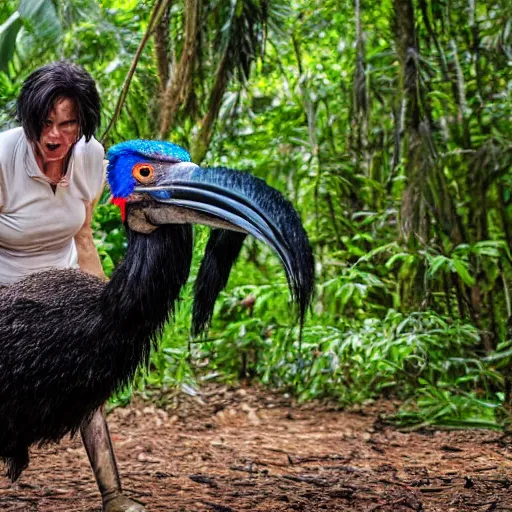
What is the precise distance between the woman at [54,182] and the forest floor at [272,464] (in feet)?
1.62

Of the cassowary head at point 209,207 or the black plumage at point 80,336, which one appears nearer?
the cassowary head at point 209,207

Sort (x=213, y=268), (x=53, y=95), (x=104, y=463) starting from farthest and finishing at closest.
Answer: (x=104, y=463) → (x=213, y=268) → (x=53, y=95)

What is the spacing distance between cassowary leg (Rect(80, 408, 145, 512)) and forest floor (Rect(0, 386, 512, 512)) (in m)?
0.23

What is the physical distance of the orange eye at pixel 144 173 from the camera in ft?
9.30

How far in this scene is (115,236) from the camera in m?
6.25

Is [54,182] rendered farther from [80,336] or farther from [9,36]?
[9,36]

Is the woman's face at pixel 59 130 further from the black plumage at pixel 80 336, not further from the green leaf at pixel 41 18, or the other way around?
the green leaf at pixel 41 18

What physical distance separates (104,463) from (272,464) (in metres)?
1.33

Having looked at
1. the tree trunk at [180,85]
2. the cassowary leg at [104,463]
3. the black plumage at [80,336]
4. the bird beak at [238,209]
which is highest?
the tree trunk at [180,85]

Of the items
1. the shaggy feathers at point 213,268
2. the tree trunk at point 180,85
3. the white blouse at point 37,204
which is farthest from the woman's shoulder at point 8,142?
the tree trunk at point 180,85

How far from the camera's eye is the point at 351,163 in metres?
6.65

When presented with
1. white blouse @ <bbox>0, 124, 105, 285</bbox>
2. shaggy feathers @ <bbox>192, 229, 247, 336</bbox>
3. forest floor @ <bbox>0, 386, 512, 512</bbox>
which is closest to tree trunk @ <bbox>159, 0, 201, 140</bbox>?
forest floor @ <bbox>0, 386, 512, 512</bbox>

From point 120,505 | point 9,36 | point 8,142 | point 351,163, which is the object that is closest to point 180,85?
point 9,36

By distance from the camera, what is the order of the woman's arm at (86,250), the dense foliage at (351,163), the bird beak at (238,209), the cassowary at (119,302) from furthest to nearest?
1. the dense foliage at (351,163)
2. the woman's arm at (86,250)
3. the cassowary at (119,302)
4. the bird beak at (238,209)
